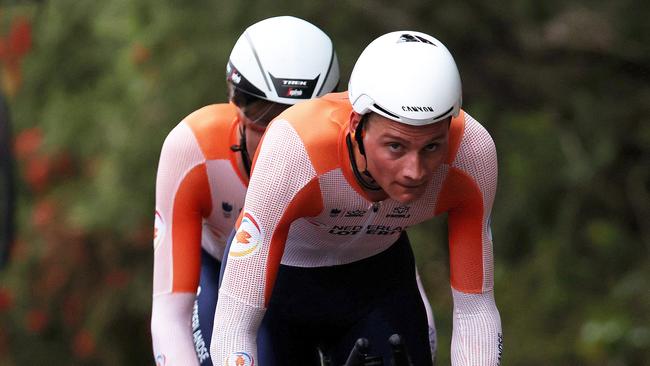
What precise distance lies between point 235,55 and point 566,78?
5197 millimetres

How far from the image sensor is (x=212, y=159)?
5254mm

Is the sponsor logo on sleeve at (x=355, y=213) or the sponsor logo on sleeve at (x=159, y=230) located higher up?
the sponsor logo on sleeve at (x=355, y=213)

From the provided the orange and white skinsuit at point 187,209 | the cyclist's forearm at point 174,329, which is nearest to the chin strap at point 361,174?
the orange and white skinsuit at point 187,209

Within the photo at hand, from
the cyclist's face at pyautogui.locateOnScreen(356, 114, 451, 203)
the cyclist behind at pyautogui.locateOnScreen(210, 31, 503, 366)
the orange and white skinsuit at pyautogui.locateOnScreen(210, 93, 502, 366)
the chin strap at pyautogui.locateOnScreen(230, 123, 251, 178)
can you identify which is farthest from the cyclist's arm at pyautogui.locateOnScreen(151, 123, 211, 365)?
the cyclist's face at pyautogui.locateOnScreen(356, 114, 451, 203)

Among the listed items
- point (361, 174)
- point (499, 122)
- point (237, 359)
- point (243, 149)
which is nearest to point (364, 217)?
point (361, 174)

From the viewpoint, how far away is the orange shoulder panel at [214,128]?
5266mm

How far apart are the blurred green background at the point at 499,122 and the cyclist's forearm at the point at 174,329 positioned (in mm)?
4218

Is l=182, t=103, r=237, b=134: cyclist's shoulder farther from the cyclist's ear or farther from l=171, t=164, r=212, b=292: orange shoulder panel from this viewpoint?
the cyclist's ear

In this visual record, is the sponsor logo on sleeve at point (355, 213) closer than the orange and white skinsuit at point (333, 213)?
No

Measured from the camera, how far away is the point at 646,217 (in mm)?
10086

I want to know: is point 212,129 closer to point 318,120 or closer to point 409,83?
point 318,120

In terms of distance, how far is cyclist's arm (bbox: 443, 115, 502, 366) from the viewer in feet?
14.6

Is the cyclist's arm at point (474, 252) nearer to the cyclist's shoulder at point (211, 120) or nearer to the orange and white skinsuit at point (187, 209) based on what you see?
the orange and white skinsuit at point (187, 209)

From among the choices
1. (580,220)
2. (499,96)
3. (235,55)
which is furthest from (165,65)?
(235,55)
